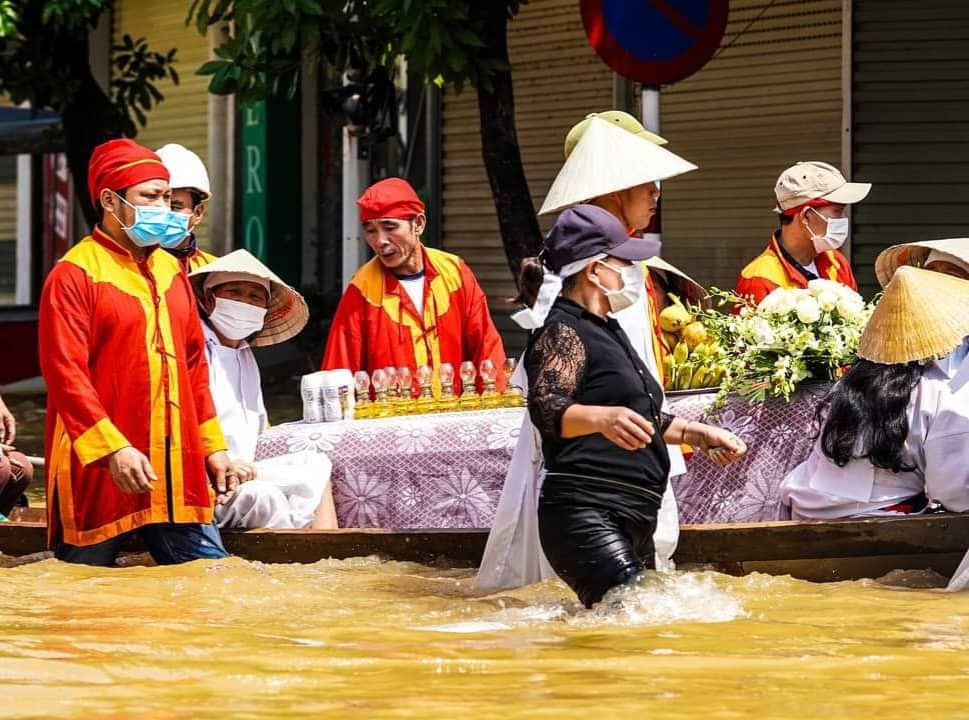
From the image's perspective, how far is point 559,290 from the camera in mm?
6656

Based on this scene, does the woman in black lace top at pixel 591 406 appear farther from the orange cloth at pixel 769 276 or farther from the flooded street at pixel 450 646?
the orange cloth at pixel 769 276

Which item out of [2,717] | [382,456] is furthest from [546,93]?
[2,717]

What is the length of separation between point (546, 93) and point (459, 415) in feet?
27.7

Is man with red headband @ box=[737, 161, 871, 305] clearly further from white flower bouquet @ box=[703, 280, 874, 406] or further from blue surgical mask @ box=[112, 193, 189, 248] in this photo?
blue surgical mask @ box=[112, 193, 189, 248]

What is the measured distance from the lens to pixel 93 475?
736 centimetres

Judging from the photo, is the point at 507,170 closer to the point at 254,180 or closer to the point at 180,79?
the point at 254,180

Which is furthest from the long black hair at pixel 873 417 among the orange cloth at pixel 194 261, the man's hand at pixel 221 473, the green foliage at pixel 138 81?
the green foliage at pixel 138 81

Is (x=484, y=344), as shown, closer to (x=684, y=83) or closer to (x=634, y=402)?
(x=634, y=402)

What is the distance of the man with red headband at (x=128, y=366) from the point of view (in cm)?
724

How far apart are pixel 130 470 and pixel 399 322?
2298 millimetres

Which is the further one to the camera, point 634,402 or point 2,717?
point 634,402

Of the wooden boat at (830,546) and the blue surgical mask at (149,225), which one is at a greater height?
the blue surgical mask at (149,225)

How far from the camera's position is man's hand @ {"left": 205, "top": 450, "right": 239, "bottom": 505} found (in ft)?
25.1

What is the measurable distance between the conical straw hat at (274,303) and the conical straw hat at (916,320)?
2.66 m
